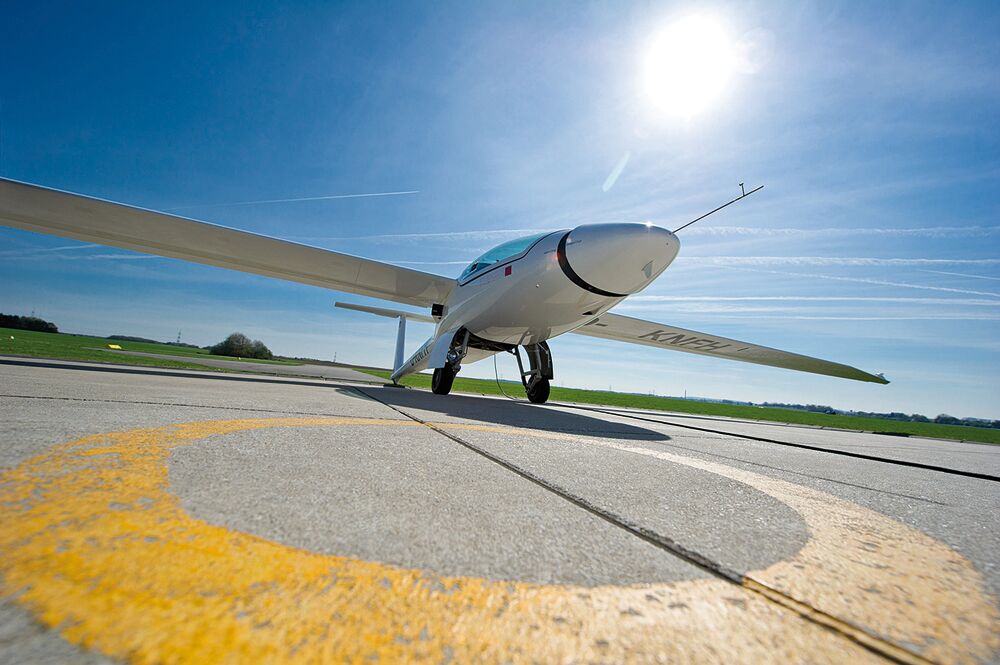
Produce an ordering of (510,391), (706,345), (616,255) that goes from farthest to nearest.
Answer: (510,391) < (706,345) < (616,255)

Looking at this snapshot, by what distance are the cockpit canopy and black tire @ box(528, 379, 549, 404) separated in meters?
2.88

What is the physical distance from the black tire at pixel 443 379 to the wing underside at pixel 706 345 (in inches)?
235

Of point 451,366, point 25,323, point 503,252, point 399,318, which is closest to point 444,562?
point 503,252

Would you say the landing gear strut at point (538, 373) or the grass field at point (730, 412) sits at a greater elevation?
the landing gear strut at point (538, 373)

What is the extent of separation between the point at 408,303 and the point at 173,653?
12761 millimetres

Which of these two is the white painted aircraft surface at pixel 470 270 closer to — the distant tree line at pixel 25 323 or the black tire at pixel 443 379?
the black tire at pixel 443 379

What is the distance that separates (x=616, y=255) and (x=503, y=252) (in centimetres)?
261

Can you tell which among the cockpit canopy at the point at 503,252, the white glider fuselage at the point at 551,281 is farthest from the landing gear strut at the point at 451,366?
the cockpit canopy at the point at 503,252

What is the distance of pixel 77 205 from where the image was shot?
8.35 meters

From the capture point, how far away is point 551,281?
6.48 m

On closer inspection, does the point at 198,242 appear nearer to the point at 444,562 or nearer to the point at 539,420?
the point at 539,420

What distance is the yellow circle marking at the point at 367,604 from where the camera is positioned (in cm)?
58

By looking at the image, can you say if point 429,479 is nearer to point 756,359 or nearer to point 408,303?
point 408,303

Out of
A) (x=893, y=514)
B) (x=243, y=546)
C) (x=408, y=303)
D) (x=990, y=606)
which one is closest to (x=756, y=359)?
(x=408, y=303)
